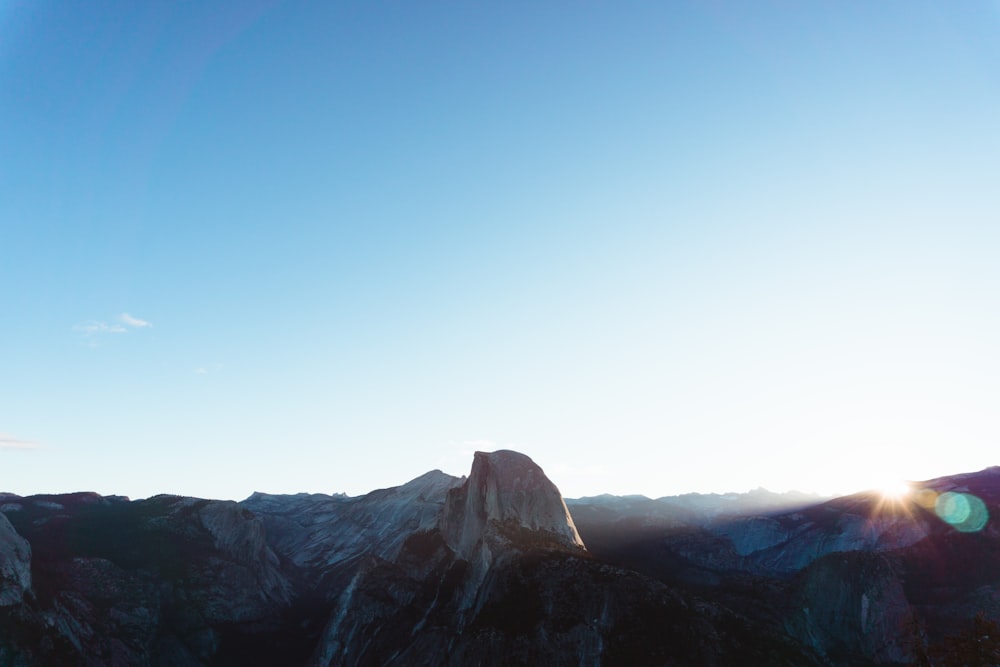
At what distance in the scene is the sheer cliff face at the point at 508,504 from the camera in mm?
76000

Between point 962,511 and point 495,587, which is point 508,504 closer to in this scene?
point 495,587

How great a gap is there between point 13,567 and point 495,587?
2231 inches

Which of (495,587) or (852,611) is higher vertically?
(495,587)

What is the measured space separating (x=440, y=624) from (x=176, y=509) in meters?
77.5

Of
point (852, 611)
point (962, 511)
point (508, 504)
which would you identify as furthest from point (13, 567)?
point (962, 511)

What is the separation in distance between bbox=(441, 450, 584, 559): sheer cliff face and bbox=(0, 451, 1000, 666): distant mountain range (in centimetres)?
33

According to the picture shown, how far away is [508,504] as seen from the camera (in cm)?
7969

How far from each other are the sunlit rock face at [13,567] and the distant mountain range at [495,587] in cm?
24

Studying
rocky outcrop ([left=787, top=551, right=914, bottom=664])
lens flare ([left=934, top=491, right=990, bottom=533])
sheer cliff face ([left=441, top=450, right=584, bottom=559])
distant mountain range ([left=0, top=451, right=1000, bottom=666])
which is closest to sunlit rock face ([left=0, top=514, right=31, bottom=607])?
distant mountain range ([left=0, top=451, right=1000, bottom=666])

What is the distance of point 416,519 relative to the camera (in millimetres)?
133250

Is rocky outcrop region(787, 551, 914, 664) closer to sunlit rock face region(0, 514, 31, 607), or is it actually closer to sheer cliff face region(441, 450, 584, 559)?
sheer cliff face region(441, 450, 584, 559)

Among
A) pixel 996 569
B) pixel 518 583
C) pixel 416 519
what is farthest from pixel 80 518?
pixel 996 569

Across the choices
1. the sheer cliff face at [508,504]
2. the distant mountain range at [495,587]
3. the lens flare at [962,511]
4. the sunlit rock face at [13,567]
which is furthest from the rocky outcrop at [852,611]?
the sunlit rock face at [13,567]

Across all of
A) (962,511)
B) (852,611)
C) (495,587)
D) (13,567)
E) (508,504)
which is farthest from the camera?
(962,511)
